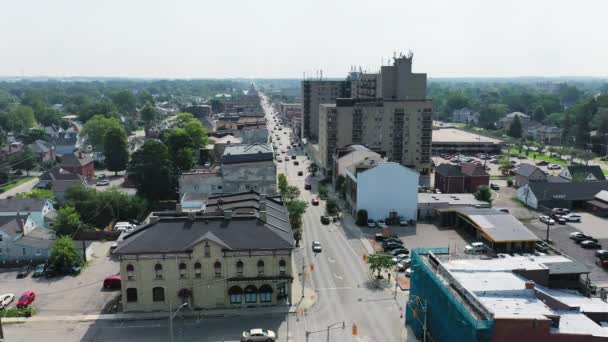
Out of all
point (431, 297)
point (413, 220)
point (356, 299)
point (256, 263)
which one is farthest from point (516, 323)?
point (413, 220)

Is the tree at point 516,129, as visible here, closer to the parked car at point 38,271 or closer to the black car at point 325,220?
the black car at point 325,220

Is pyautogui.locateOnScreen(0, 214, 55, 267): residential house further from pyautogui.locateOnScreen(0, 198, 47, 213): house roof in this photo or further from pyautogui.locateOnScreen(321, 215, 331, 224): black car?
pyautogui.locateOnScreen(321, 215, 331, 224): black car

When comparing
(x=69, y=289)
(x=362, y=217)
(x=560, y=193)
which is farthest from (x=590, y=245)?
(x=69, y=289)

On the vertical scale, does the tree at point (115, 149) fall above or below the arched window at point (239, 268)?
above

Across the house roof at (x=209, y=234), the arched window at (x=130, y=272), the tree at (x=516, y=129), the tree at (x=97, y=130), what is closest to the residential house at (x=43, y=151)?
the tree at (x=97, y=130)

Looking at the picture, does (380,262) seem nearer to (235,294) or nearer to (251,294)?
(251,294)

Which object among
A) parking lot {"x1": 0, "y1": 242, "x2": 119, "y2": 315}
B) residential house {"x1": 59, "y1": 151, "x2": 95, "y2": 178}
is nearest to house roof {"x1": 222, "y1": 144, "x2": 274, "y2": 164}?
parking lot {"x1": 0, "y1": 242, "x2": 119, "y2": 315}
